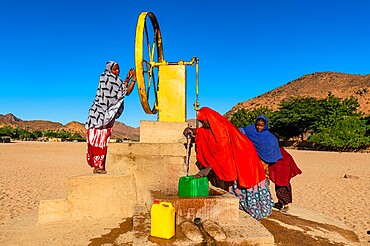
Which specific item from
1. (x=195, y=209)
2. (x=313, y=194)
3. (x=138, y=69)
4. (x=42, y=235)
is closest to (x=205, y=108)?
(x=138, y=69)

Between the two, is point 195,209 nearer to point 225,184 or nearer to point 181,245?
point 181,245

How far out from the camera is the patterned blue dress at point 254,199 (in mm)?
4543

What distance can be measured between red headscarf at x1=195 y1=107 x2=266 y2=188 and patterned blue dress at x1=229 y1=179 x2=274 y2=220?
0.59 feet

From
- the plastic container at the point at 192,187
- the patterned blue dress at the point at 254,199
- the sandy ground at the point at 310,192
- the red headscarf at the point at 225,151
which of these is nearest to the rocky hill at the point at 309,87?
the sandy ground at the point at 310,192

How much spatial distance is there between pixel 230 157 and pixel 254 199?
78 cm

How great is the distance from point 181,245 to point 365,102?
74624 mm

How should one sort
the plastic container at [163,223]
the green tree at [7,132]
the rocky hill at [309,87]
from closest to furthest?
the plastic container at [163,223] → the green tree at [7,132] → the rocky hill at [309,87]

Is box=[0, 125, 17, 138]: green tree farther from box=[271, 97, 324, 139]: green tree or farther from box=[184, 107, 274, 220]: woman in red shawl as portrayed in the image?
box=[184, 107, 274, 220]: woman in red shawl

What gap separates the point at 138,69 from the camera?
172 inches

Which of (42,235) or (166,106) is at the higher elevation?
(166,106)

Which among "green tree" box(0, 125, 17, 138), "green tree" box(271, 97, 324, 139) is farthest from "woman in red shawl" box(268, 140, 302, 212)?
"green tree" box(0, 125, 17, 138)

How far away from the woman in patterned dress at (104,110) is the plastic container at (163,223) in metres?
1.68

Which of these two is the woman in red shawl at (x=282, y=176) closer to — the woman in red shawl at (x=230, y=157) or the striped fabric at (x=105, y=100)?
Answer: the woman in red shawl at (x=230, y=157)

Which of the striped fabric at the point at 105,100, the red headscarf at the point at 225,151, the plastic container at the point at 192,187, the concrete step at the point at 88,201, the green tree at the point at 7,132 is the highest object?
the green tree at the point at 7,132
